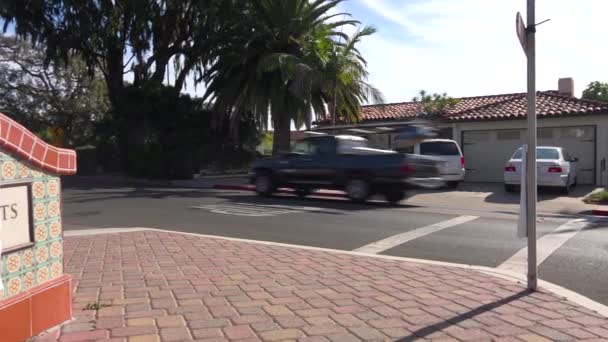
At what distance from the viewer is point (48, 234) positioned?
404cm

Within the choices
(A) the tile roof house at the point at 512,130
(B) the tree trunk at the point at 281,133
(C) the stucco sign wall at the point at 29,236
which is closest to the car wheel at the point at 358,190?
(A) the tile roof house at the point at 512,130

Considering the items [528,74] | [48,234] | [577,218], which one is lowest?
[577,218]

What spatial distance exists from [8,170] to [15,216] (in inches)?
12.9

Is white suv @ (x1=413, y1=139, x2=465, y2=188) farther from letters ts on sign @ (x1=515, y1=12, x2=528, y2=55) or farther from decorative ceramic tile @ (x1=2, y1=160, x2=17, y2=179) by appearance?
decorative ceramic tile @ (x1=2, y1=160, x2=17, y2=179)

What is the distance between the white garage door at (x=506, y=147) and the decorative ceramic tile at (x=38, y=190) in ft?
66.1

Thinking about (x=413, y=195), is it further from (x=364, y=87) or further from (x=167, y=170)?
(x=167, y=170)

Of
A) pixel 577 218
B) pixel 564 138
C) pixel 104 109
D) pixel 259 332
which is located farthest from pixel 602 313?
pixel 104 109

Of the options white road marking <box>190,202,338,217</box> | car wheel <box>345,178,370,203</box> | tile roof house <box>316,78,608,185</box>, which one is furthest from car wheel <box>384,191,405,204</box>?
tile roof house <box>316,78,608,185</box>

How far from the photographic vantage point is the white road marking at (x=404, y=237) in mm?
8016

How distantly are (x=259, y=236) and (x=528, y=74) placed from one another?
5.31 metres

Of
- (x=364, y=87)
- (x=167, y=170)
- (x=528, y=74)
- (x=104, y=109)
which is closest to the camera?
(x=528, y=74)

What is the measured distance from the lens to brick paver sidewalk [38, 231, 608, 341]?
13.4 ft

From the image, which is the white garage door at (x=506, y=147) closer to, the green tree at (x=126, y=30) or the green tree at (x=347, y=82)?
the green tree at (x=347, y=82)

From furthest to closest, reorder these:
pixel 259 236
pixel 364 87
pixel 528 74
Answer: pixel 364 87
pixel 259 236
pixel 528 74
